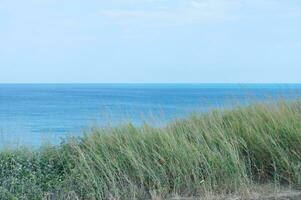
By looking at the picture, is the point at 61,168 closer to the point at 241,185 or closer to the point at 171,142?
the point at 171,142

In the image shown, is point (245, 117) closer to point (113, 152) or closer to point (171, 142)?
point (171, 142)

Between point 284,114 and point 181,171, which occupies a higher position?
point 284,114

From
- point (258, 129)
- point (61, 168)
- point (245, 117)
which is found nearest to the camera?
point (61, 168)

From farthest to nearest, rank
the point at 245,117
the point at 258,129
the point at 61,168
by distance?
1. the point at 245,117
2. the point at 258,129
3. the point at 61,168

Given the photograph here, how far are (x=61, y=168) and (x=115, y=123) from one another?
122cm

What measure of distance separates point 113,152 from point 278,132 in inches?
88.0

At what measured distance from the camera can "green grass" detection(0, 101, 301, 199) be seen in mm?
6633

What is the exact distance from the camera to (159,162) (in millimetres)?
7035

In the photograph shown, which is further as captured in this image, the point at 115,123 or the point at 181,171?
the point at 115,123

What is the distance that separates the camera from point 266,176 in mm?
7340

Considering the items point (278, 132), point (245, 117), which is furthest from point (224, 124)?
point (278, 132)

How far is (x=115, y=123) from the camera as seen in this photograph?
319 inches

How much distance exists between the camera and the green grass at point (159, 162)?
6633mm

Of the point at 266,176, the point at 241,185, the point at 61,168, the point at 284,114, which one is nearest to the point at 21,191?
the point at 61,168
